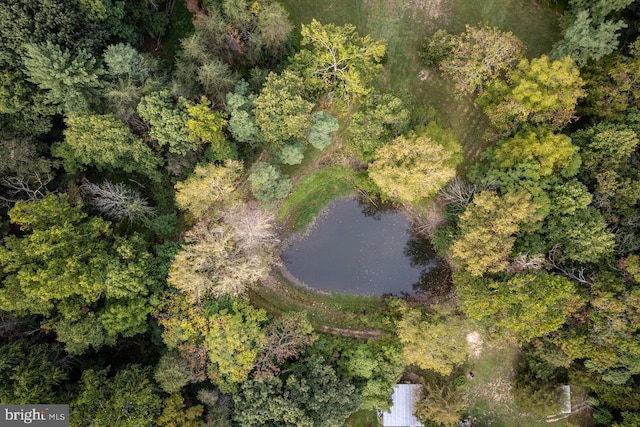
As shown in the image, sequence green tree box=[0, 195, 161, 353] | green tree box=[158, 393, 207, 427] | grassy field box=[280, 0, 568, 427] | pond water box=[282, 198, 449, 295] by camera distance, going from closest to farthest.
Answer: green tree box=[0, 195, 161, 353] < green tree box=[158, 393, 207, 427] < grassy field box=[280, 0, 568, 427] < pond water box=[282, 198, 449, 295]

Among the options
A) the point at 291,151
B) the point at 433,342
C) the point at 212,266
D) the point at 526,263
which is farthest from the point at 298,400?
the point at 526,263

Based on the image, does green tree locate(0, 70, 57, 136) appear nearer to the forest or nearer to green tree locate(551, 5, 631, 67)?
the forest

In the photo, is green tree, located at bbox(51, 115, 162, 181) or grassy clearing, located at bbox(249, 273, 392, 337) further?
grassy clearing, located at bbox(249, 273, 392, 337)

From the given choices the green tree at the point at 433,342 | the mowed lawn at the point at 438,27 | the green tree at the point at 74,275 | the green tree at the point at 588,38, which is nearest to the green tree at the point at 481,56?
the green tree at the point at 588,38

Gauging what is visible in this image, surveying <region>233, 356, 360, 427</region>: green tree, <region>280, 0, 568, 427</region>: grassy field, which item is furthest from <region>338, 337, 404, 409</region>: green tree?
<region>280, 0, 568, 427</region>: grassy field

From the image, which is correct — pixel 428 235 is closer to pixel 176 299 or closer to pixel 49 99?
pixel 176 299

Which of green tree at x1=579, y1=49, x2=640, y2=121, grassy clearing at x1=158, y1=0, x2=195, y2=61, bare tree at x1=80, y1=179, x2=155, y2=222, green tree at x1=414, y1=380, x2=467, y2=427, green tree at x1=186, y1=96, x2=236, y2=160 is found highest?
grassy clearing at x1=158, y1=0, x2=195, y2=61

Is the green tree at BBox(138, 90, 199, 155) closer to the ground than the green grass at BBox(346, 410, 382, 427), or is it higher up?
higher up
